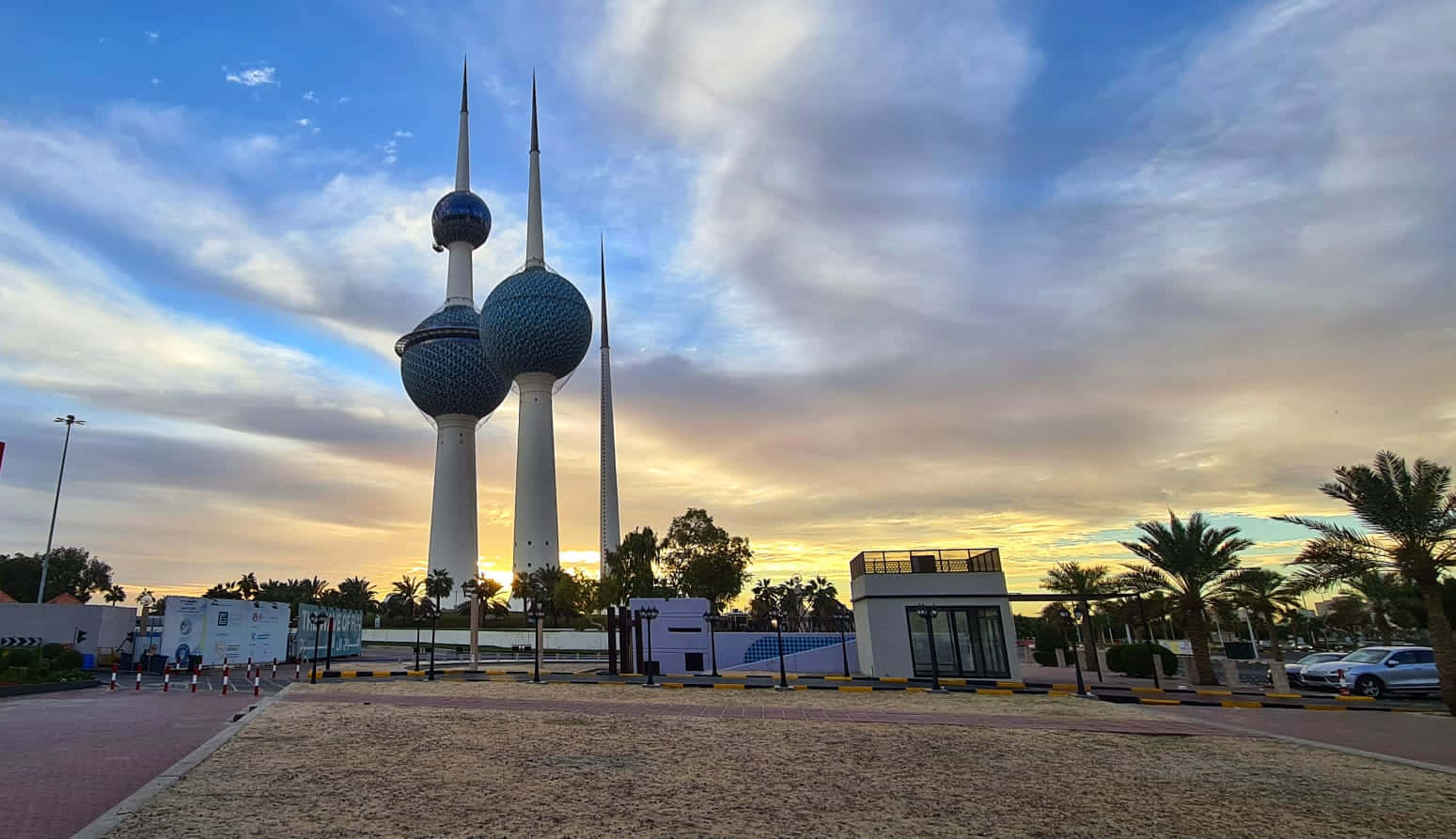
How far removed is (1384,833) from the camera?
795 cm

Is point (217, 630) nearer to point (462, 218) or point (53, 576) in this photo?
point (53, 576)

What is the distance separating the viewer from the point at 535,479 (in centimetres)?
10094

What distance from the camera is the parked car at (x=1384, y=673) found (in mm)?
20500

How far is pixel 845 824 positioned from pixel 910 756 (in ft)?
14.3

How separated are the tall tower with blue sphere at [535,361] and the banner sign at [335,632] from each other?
50.5m

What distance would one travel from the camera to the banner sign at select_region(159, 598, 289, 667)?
29375mm

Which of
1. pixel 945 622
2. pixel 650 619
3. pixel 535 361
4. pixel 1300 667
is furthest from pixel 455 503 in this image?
pixel 1300 667

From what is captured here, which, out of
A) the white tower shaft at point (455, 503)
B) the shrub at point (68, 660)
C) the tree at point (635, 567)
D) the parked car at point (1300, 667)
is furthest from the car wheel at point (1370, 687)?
the white tower shaft at point (455, 503)

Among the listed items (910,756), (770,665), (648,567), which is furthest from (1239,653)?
(910,756)

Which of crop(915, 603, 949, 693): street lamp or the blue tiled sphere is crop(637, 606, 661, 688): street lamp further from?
the blue tiled sphere

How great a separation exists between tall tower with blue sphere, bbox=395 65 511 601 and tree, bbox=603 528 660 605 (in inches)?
2321

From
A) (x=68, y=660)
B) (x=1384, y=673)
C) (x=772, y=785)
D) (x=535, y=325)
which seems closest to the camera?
(x=772, y=785)

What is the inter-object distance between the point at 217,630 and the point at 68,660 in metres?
5.09

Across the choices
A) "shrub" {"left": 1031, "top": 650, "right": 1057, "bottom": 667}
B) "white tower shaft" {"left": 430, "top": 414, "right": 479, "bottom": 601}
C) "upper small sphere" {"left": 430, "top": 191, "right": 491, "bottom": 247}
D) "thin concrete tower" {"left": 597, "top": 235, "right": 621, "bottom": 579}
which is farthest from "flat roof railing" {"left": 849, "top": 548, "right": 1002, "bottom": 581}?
"upper small sphere" {"left": 430, "top": 191, "right": 491, "bottom": 247}
